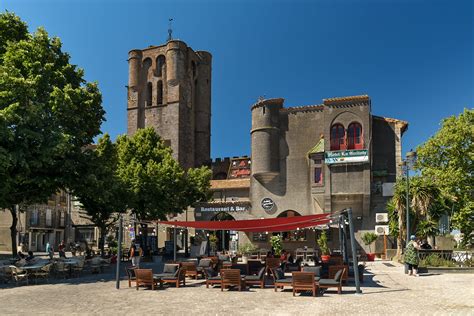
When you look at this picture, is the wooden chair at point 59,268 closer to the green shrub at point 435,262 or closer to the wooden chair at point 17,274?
the wooden chair at point 17,274

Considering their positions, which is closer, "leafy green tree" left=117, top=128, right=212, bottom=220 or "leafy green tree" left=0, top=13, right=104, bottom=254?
"leafy green tree" left=0, top=13, right=104, bottom=254

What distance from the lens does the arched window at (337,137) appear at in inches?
1496

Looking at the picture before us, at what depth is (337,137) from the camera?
38312 millimetres

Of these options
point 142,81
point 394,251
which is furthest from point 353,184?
point 142,81

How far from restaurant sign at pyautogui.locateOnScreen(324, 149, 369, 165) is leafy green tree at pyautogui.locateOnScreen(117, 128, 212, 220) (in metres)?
9.71

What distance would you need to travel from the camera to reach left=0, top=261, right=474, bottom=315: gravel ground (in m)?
11.4

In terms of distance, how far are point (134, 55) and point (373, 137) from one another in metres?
29.0

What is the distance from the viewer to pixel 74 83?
74.8 ft

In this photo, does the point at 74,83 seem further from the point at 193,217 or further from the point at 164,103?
the point at 164,103

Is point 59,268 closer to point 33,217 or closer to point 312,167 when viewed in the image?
point 312,167

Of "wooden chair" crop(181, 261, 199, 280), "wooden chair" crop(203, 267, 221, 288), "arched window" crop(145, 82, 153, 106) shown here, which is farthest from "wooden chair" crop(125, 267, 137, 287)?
"arched window" crop(145, 82, 153, 106)

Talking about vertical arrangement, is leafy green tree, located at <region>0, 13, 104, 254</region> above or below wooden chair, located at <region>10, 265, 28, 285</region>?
above

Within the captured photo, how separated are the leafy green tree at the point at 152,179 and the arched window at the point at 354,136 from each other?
11586mm

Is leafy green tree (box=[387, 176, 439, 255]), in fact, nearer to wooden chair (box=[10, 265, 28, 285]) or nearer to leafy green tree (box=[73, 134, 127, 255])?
leafy green tree (box=[73, 134, 127, 255])
